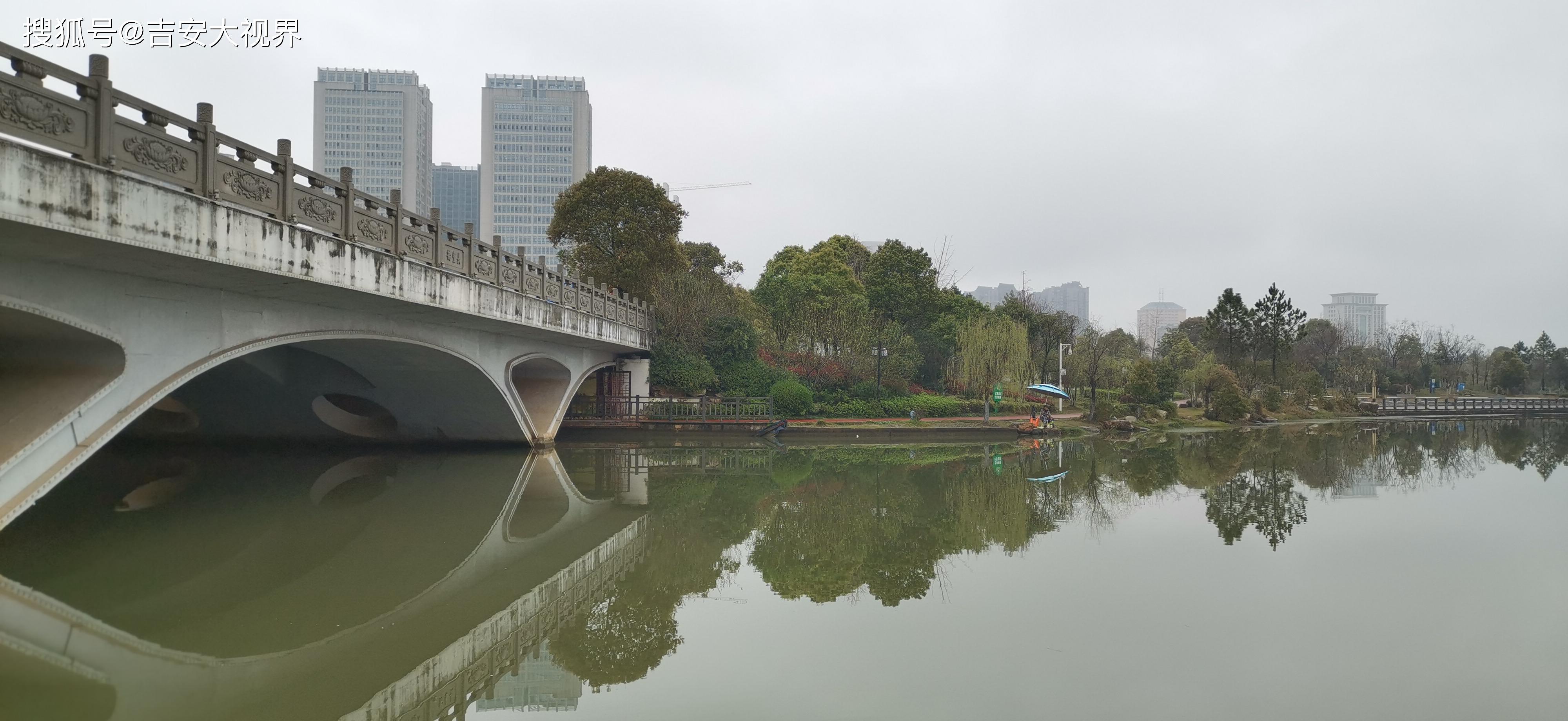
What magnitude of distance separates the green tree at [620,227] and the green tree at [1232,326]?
27.5m

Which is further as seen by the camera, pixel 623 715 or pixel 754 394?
pixel 754 394

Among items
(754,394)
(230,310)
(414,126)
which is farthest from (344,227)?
(414,126)

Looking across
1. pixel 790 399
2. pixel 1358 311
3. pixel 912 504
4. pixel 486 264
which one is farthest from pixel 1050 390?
pixel 1358 311

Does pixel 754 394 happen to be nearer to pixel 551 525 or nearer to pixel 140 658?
pixel 551 525

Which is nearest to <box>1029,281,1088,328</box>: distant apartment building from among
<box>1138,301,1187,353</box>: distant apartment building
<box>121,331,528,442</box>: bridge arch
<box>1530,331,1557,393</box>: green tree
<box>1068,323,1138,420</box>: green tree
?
<box>1138,301,1187,353</box>: distant apartment building

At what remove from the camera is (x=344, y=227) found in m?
10.1

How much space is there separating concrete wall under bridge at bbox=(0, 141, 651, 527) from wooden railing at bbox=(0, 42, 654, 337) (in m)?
0.19

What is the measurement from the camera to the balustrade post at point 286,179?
8.98 m

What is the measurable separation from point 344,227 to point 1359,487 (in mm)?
16236

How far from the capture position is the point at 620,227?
86.4 ft

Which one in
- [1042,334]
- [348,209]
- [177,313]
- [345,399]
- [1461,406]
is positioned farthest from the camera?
[1461,406]

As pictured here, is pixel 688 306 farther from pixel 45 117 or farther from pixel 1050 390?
pixel 45 117

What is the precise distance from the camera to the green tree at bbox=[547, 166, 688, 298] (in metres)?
26.1

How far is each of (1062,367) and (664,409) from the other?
17.7 meters
